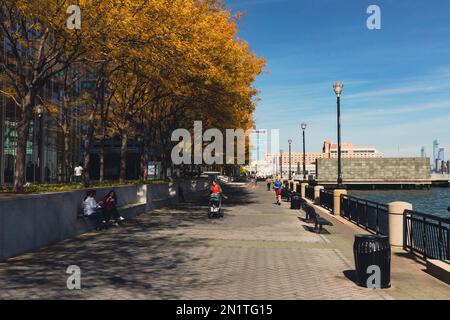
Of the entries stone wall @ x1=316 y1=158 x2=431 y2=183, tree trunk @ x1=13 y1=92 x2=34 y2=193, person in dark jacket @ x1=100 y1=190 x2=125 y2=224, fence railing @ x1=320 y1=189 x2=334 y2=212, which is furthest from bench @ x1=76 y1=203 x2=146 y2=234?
stone wall @ x1=316 y1=158 x2=431 y2=183

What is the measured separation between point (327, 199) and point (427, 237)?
49.6ft

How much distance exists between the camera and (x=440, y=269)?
9.12 metres

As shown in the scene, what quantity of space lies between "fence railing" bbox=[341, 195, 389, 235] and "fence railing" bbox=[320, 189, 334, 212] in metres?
2.55

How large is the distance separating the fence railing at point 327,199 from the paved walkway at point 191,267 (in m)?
9.25

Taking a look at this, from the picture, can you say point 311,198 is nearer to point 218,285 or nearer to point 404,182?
point 218,285

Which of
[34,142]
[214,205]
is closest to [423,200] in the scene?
[34,142]

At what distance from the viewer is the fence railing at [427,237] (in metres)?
10.5

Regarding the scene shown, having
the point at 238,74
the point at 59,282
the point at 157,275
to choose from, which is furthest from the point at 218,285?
the point at 238,74

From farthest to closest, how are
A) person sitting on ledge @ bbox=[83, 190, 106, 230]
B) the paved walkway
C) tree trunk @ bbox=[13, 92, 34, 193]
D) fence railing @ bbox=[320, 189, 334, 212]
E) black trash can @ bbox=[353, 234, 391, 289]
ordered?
fence railing @ bbox=[320, 189, 334, 212] < person sitting on ledge @ bbox=[83, 190, 106, 230] < tree trunk @ bbox=[13, 92, 34, 193] < black trash can @ bbox=[353, 234, 391, 289] < the paved walkway

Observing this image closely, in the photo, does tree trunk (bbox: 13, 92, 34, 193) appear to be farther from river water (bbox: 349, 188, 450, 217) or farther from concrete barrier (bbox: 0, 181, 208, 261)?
river water (bbox: 349, 188, 450, 217)

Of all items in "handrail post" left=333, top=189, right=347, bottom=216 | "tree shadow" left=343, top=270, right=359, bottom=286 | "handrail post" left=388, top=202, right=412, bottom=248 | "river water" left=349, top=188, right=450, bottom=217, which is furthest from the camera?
"river water" left=349, top=188, right=450, bottom=217

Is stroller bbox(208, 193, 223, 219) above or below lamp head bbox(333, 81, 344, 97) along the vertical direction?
below

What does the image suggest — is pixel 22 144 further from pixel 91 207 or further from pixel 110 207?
pixel 110 207

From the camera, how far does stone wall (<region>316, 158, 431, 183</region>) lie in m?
117
